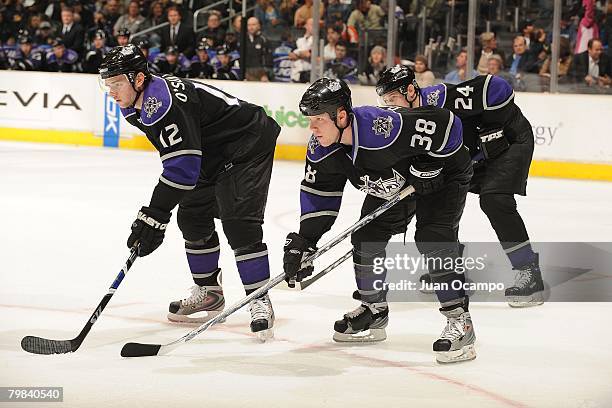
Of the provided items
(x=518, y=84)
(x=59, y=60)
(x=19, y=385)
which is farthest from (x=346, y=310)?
(x=59, y=60)

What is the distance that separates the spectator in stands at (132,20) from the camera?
12.2 m

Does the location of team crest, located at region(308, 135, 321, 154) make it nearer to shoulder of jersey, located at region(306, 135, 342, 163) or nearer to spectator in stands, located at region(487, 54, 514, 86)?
shoulder of jersey, located at region(306, 135, 342, 163)

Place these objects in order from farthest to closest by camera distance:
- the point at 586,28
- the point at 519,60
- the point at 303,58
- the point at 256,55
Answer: the point at 256,55
the point at 303,58
the point at 519,60
the point at 586,28

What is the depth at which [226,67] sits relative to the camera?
36.1ft

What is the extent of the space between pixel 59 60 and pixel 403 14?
13.2 feet

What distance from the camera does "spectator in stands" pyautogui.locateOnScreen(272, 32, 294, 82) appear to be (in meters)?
10.6

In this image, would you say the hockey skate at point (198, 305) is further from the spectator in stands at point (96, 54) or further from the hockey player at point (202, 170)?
the spectator in stands at point (96, 54)

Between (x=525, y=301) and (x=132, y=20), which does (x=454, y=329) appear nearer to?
(x=525, y=301)

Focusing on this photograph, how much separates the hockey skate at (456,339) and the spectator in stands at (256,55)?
720 cm

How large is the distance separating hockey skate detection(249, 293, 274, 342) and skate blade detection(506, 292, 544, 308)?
48.0 inches

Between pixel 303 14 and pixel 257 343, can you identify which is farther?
pixel 303 14

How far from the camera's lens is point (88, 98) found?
11.3 m

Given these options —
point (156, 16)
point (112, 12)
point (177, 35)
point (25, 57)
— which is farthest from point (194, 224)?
point (112, 12)

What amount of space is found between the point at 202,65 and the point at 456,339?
314 inches
